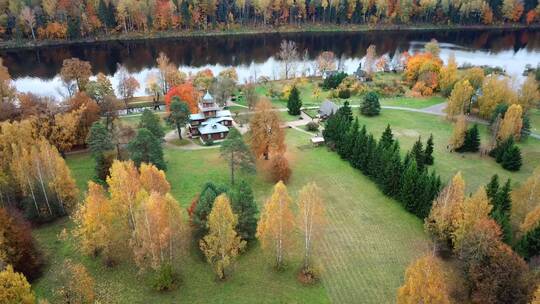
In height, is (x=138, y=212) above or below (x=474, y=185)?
above

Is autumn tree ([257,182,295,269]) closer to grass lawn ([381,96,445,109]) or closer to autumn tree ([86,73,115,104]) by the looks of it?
autumn tree ([86,73,115,104])

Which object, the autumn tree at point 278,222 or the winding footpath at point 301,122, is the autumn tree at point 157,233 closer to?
the autumn tree at point 278,222

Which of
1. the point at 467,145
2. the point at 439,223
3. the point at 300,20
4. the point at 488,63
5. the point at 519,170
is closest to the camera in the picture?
the point at 439,223

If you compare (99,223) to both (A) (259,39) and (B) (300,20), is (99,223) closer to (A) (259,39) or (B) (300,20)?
(A) (259,39)

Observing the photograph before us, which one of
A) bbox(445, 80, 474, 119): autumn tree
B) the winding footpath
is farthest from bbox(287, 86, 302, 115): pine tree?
bbox(445, 80, 474, 119): autumn tree

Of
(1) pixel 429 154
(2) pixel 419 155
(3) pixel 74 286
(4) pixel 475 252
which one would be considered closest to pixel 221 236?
(3) pixel 74 286

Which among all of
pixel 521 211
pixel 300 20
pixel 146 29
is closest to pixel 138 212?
pixel 521 211

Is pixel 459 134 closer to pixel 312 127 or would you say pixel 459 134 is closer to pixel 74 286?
pixel 312 127
